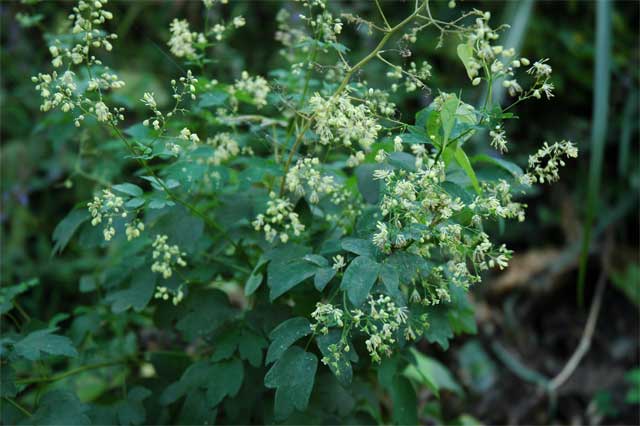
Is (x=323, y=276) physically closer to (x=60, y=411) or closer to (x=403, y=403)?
(x=403, y=403)

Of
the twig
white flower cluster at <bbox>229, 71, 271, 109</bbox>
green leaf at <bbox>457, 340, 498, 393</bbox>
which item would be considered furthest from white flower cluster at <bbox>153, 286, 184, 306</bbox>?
the twig

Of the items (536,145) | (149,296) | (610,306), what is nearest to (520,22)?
(536,145)

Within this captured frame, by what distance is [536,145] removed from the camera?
306 centimetres

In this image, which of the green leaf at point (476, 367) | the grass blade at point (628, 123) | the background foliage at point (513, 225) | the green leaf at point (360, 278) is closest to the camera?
the green leaf at point (360, 278)

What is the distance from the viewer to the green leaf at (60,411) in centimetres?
126

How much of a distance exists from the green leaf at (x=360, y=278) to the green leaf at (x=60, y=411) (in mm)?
635

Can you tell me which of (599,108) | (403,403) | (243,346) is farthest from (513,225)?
(243,346)

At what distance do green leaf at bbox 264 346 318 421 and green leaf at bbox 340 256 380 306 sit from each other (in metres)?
0.18

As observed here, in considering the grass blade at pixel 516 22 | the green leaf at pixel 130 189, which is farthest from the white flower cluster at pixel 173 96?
the grass blade at pixel 516 22

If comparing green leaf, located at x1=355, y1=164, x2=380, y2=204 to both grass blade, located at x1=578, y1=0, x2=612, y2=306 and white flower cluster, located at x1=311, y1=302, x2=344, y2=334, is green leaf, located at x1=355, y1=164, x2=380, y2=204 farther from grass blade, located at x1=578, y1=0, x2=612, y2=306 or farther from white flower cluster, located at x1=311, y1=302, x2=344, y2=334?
grass blade, located at x1=578, y1=0, x2=612, y2=306

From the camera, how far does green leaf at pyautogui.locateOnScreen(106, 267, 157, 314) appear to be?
4.46 ft

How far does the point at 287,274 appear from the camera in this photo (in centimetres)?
114

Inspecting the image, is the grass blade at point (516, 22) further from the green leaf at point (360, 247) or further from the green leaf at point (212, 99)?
the green leaf at point (360, 247)

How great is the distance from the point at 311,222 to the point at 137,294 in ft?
1.36
